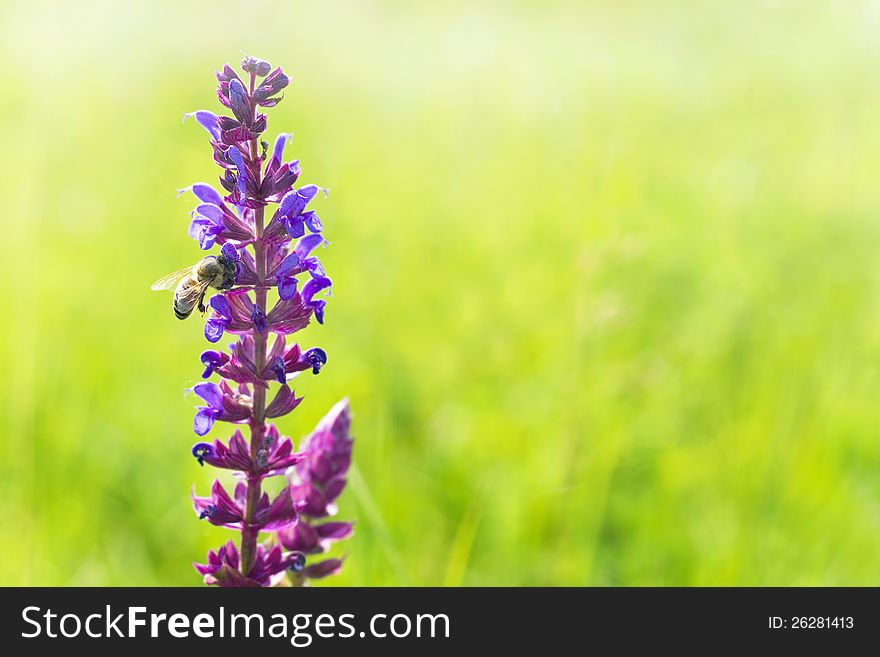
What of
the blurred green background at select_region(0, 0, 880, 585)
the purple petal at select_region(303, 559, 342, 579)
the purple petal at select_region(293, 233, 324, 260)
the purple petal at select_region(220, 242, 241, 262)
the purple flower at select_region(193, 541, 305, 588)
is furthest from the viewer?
the blurred green background at select_region(0, 0, 880, 585)

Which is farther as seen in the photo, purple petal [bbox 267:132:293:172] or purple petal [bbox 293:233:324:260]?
purple petal [bbox 293:233:324:260]

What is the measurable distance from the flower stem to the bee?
61 mm

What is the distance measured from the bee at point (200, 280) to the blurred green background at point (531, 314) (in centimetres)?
75

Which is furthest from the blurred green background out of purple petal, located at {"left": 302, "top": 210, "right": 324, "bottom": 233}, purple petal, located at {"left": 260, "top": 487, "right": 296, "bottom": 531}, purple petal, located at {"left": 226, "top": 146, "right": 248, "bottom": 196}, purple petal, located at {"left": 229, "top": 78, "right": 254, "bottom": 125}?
purple petal, located at {"left": 229, "top": 78, "right": 254, "bottom": 125}

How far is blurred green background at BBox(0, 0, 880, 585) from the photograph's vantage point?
354 centimetres

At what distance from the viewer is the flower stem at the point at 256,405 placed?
179cm

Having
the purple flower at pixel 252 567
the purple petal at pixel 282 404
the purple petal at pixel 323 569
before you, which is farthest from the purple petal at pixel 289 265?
the purple petal at pixel 323 569

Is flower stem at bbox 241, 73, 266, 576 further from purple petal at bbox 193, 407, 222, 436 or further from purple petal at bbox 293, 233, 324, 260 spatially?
purple petal at bbox 293, 233, 324, 260

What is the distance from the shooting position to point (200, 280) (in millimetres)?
1966

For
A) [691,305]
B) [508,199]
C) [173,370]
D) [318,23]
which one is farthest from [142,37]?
[691,305]

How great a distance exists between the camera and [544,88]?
20.6 feet

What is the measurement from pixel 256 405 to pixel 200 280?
1.13ft

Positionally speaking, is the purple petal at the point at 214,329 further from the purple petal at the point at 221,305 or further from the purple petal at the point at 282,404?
the purple petal at the point at 282,404

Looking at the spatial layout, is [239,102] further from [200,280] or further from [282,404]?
[282,404]
